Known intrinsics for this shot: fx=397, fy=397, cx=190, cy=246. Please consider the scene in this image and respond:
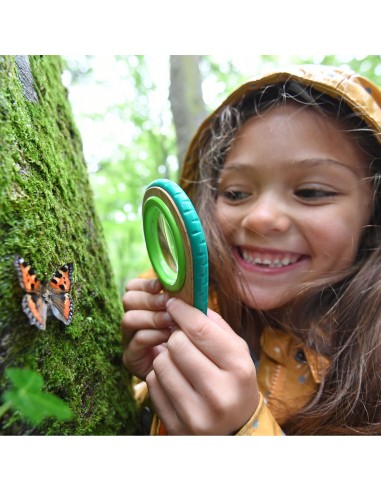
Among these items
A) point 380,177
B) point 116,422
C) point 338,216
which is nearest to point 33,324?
point 116,422

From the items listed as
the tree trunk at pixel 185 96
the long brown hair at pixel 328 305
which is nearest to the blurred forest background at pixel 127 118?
the tree trunk at pixel 185 96

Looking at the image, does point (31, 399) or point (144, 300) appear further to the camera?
point (144, 300)

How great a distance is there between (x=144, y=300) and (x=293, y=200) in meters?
0.76

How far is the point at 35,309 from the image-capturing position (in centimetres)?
81

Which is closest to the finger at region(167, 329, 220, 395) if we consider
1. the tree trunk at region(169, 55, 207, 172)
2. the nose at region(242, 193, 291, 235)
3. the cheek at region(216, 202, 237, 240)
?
the nose at region(242, 193, 291, 235)

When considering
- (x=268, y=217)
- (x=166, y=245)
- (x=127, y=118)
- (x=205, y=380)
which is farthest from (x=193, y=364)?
(x=127, y=118)

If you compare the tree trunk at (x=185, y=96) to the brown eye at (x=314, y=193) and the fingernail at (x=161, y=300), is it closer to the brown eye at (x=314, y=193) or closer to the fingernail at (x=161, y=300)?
the brown eye at (x=314, y=193)

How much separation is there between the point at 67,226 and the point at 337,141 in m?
1.19

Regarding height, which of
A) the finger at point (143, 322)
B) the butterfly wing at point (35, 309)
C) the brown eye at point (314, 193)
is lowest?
the finger at point (143, 322)

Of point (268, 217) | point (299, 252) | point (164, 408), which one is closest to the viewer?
point (164, 408)

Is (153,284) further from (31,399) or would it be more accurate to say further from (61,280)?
(31,399)

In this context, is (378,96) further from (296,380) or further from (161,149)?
(161,149)

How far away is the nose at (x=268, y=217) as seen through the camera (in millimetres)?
1653

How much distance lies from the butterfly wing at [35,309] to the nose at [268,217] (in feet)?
3.34
